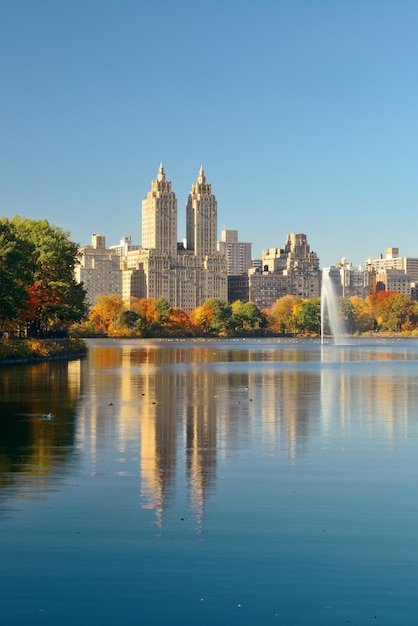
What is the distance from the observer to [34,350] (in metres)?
88.0

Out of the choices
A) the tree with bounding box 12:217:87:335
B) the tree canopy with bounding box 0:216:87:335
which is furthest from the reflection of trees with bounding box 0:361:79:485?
the tree with bounding box 12:217:87:335

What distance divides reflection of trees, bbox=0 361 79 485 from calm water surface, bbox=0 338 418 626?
0.37 ft

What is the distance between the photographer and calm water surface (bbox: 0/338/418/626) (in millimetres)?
13414

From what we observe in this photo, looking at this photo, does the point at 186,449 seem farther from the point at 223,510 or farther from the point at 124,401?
the point at 124,401

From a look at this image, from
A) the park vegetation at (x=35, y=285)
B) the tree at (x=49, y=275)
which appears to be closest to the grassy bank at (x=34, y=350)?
the park vegetation at (x=35, y=285)

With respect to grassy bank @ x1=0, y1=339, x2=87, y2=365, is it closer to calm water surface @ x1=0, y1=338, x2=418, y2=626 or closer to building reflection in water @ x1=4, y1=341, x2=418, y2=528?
building reflection in water @ x1=4, y1=341, x2=418, y2=528

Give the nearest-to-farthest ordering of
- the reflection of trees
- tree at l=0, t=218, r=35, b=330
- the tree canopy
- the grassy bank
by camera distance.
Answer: the reflection of trees → tree at l=0, t=218, r=35, b=330 → the grassy bank → the tree canopy

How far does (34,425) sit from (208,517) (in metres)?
15.8

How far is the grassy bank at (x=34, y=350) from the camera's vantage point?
3155 inches

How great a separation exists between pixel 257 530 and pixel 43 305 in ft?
271

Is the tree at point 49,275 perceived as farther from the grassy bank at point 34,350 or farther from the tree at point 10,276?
the tree at point 10,276

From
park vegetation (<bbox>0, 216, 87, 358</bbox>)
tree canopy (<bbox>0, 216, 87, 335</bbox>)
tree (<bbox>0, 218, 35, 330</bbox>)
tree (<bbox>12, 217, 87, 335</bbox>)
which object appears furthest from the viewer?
tree (<bbox>12, 217, 87, 335</bbox>)

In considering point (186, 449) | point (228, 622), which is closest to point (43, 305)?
point (186, 449)

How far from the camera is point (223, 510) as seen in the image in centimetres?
1883
